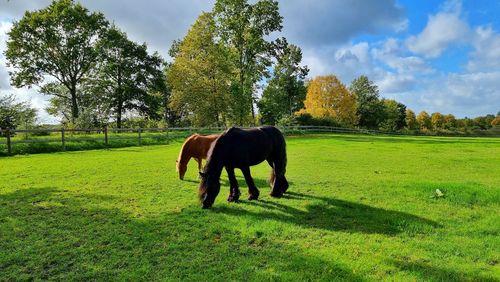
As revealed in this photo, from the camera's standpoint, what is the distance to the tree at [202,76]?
120 ft

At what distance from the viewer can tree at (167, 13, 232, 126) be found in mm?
36688

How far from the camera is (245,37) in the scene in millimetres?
38250

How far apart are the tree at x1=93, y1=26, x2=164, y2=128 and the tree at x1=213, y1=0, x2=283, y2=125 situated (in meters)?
12.0

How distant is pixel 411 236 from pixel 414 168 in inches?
297

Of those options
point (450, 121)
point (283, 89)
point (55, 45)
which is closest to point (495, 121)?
point (450, 121)

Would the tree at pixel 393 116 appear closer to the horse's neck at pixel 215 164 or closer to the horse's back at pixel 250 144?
the horse's back at pixel 250 144

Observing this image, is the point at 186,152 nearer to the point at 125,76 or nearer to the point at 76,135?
the point at 76,135

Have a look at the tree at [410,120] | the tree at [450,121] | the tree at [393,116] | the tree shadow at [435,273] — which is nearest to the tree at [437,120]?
the tree at [450,121]

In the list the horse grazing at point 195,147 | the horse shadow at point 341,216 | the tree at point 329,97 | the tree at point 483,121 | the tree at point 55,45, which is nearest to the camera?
the horse shadow at point 341,216

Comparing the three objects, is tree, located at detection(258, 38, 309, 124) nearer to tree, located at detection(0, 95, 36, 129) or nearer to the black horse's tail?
tree, located at detection(0, 95, 36, 129)

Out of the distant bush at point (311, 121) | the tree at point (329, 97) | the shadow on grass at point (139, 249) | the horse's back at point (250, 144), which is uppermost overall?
A: the tree at point (329, 97)

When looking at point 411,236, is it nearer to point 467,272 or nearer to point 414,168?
point 467,272

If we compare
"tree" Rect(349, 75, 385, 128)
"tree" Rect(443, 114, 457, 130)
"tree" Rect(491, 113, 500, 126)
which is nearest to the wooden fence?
"tree" Rect(349, 75, 385, 128)

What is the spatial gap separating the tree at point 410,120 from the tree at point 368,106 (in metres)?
21.3
